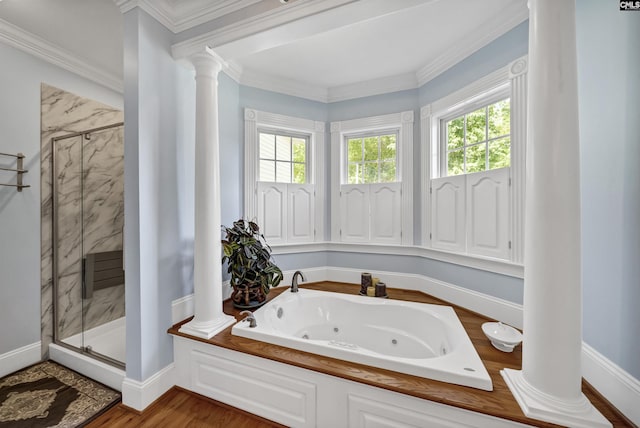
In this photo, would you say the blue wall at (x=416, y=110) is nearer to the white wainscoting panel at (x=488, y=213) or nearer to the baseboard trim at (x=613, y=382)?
the white wainscoting panel at (x=488, y=213)

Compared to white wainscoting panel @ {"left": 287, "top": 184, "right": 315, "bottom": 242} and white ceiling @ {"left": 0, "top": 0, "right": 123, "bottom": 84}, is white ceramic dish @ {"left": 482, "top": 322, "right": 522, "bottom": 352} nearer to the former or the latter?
white wainscoting panel @ {"left": 287, "top": 184, "right": 315, "bottom": 242}

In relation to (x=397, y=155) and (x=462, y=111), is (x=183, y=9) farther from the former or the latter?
(x=462, y=111)

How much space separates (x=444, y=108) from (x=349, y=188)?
119 centimetres

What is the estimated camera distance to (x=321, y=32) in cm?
158

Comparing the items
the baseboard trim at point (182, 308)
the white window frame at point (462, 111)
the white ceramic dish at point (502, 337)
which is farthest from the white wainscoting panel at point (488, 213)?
the baseboard trim at point (182, 308)

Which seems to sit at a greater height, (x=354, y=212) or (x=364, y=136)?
(x=364, y=136)

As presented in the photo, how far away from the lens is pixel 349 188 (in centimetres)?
281

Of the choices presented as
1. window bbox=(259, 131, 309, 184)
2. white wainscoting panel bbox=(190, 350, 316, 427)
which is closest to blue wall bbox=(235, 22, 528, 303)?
window bbox=(259, 131, 309, 184)

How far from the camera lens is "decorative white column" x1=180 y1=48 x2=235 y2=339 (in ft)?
5.69

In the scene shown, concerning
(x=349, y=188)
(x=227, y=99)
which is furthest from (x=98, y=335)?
(x=349, y=188)

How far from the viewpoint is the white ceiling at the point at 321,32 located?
1572 mm

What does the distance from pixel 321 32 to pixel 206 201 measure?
1.35 m

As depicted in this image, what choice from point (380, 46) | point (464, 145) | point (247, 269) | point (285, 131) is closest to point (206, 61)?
A: point (285, 131)

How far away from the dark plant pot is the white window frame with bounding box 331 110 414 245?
1.06 m
